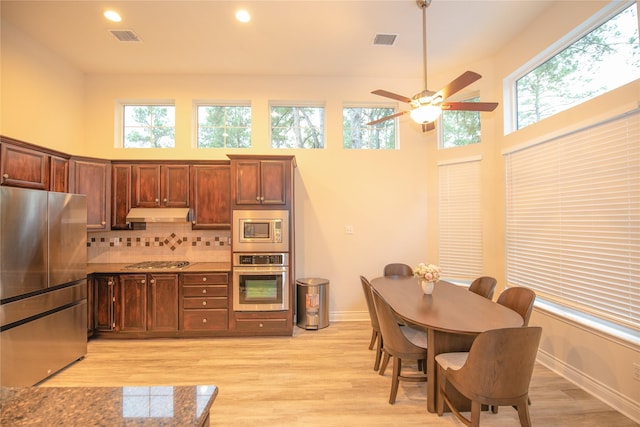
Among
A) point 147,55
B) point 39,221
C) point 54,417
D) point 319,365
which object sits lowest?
point 319,365

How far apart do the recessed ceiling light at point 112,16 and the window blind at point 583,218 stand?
190 inches

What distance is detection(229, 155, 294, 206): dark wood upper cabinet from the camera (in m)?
3.85

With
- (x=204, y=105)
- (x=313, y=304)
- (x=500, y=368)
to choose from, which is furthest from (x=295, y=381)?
(x=204, y=105)

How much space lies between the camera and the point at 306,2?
2.92 m

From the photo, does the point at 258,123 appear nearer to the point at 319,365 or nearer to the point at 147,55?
the point at 147,55

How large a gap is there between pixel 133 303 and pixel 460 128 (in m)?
5.15

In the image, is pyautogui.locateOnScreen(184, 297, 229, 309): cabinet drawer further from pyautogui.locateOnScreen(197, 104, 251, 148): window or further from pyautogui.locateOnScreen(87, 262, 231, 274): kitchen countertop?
pyautogui.locateOnScreen(197, 104, 251, 148): window

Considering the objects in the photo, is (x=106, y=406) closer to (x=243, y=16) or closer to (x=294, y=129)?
(x=243, y=16)

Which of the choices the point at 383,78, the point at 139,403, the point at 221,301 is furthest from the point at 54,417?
the point at 383,78

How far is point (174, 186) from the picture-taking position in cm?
407

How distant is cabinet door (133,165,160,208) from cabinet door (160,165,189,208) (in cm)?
8

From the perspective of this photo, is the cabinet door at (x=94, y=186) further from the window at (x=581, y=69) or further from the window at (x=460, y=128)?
the window at (x=581, y=69)

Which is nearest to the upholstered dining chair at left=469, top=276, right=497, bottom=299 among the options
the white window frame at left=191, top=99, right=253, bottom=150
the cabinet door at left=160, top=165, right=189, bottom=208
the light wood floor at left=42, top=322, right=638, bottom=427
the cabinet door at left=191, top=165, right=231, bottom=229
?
the light wood floor at left=42, top=322, right=638, bottom=427

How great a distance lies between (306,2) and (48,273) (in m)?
3.71
